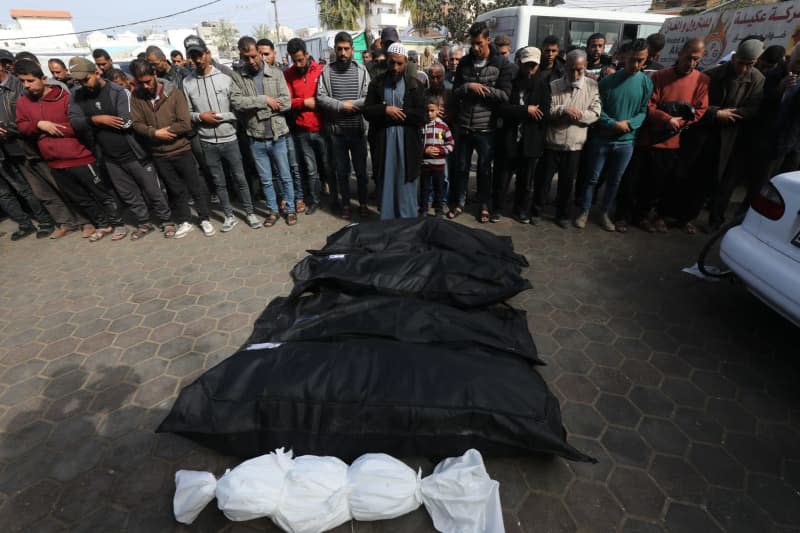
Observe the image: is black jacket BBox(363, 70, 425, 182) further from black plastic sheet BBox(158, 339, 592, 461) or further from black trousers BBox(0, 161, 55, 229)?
black trousers BBox(0, 161, 55, 229)

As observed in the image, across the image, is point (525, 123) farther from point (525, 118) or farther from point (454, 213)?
point (454, 213)

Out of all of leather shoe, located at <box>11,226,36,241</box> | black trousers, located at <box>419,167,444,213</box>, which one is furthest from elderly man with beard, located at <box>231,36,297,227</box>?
leather shoe, located at <box>11,226,36,241</box>

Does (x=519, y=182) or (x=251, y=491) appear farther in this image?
(x=519, y=182)

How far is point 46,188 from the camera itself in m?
5.25

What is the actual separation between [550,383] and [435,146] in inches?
126

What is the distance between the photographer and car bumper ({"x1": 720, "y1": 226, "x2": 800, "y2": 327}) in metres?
2.52

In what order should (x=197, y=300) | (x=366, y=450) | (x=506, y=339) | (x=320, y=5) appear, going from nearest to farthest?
(x=366, y=450) → (x=506, y=339) → (x=197, y=300) → (x=320, y=5)

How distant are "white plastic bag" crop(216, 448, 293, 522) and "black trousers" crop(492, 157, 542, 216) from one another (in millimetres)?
4364

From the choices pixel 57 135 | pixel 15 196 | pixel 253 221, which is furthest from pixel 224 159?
pixel 15 196

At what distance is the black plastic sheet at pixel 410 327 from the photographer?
271cm

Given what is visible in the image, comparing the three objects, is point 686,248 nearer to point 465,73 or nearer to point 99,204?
point 465,73

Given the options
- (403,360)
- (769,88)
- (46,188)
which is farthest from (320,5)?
(403,360)

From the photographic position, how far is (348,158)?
538 centimetres

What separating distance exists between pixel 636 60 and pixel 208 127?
4879 mm
